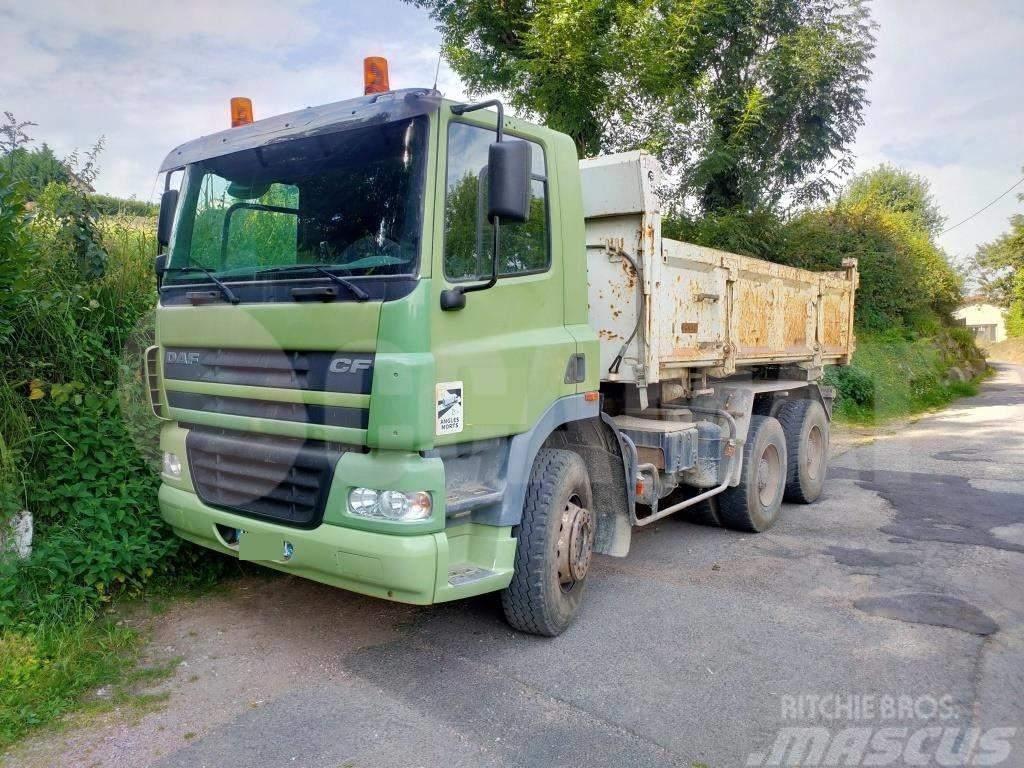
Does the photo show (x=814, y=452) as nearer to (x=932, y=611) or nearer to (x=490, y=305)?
(x=932, y=611)

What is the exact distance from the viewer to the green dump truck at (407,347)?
3.29 m

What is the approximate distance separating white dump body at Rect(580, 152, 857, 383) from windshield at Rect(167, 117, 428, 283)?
73.8 inches

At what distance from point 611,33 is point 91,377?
323 inches

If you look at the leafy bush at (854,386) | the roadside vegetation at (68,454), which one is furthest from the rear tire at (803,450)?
the leafy bush at (854,386)

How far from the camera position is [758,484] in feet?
21.1

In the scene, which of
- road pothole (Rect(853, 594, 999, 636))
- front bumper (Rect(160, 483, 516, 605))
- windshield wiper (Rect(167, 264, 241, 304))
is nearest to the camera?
front bumper (Rect(160, 483, 516, 605))

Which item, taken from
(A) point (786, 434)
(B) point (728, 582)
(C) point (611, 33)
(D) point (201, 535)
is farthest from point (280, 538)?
(C) point (611, 33)

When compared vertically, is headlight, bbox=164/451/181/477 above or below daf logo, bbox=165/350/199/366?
below

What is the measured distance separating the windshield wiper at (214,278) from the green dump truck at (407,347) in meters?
0.02

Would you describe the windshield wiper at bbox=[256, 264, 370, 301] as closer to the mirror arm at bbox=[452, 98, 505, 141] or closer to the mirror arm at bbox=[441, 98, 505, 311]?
the mirror arm at bbox=[441, 98, 505, 311]

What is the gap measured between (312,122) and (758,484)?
4.65m

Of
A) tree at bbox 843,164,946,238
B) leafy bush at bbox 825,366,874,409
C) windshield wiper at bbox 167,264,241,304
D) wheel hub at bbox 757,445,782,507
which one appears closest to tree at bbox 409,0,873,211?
leafy bush at bbox 825,366,874,409

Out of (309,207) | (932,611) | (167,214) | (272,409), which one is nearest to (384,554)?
(272,409)

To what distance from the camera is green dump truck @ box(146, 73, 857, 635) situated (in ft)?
10.8
